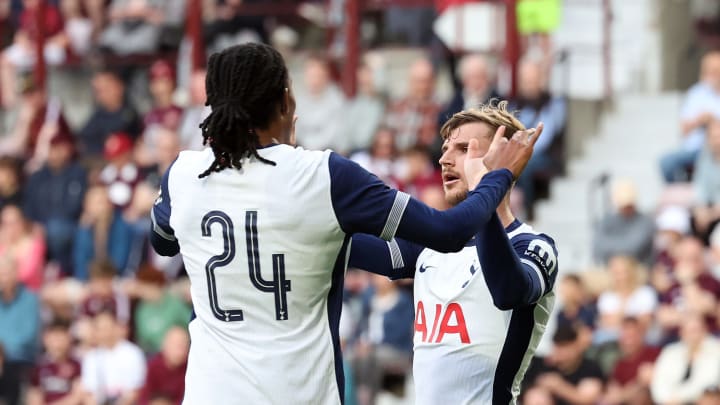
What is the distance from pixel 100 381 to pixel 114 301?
77 centimetres

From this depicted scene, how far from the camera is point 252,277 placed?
517cm

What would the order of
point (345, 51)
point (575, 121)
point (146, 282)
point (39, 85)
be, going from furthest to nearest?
point (39, 85) < point (345, 51) < point (575, 121) < point (146, 282)

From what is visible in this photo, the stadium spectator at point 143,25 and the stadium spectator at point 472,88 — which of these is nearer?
the stadium spectator at point 472,88

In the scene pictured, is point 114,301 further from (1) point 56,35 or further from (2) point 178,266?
(1) point 56,35

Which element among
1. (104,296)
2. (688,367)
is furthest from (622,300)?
(104,296)

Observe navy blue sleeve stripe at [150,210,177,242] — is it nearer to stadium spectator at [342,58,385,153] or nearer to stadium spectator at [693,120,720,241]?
stadium spectator at [693,120,720,241]

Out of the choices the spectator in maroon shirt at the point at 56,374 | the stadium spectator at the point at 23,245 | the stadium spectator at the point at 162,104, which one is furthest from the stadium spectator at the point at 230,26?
the spectator in maroon shirt at the point at 56,374

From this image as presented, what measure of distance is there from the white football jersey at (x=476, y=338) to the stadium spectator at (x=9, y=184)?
9773mm

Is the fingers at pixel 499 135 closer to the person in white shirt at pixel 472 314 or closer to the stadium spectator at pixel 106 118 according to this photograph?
the person in white shirt at pixel 472 314

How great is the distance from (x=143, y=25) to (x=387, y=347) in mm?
6058

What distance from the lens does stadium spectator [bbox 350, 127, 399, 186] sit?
13305mm

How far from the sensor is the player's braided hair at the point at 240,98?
515cm

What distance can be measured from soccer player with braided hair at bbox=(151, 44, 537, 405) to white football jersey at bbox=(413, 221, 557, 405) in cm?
48

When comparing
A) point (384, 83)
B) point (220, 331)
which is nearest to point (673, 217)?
point (384, 83)
